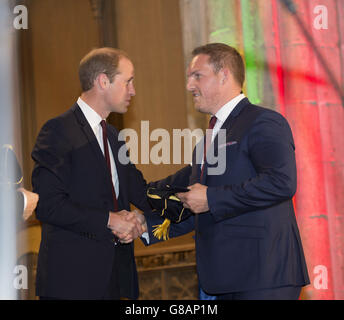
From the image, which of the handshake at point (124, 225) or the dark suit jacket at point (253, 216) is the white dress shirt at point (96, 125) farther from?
the dark suit jacket at point (253, 216)

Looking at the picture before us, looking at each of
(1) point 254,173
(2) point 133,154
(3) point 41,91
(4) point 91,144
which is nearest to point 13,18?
(3) point 41,91

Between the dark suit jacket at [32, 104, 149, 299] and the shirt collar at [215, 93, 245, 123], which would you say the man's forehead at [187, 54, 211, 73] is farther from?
the dark suit jacket at [32, 104, 149, 299]

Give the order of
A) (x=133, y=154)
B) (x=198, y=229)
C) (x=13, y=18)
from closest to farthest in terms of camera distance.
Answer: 1. (x=198, y=229)
2. (x=13, y=18)
3. (x=133, y=154)

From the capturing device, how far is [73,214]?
2.36m

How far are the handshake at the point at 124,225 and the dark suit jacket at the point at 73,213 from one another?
1.4 inches

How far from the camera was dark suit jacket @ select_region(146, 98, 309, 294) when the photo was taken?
2207mm

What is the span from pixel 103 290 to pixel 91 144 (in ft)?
2.23

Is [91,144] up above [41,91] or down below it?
below

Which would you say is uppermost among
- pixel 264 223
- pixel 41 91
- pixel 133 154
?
pixel 41 91

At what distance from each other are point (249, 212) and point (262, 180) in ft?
0.58

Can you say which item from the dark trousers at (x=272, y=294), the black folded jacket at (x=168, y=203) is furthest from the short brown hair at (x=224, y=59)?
the dark trousers at (x=272, y=294)

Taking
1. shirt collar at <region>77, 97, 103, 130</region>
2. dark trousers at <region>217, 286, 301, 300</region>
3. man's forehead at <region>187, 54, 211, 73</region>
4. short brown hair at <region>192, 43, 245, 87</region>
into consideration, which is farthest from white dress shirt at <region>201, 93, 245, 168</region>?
dark trousers at <region>217, 286, 301, 300</region>

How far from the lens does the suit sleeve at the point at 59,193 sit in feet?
7.75
